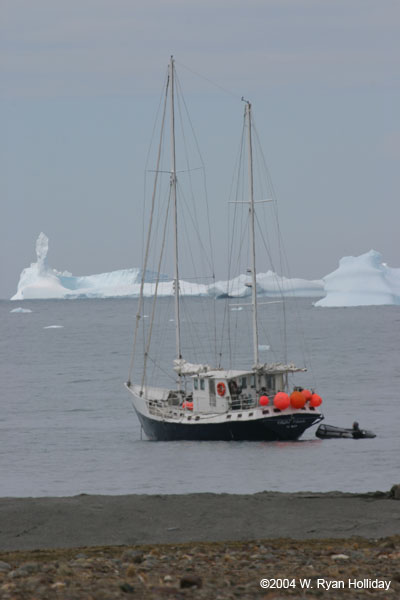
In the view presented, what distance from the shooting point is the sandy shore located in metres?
15.9

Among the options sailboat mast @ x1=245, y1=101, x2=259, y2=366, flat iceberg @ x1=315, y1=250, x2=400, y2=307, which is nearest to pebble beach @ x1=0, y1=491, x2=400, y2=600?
sailboat mast @ x1=245, y1=101, x2=259, y2=366

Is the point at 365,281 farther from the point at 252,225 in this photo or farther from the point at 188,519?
the point at 188,519

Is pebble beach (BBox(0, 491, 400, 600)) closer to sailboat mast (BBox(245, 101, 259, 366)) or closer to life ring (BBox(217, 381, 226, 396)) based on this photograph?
life ring (BBox(217, 381, 226, 396))

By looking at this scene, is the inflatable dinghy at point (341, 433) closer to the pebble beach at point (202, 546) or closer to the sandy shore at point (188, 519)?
the pebble beach at point (202, 546)

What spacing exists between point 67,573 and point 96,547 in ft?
12.1

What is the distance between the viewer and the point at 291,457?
33.5 metres

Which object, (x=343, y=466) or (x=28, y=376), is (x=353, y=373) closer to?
(x=28, y=376)

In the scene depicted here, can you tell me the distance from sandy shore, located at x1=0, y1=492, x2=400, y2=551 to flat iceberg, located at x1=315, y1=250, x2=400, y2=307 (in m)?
128

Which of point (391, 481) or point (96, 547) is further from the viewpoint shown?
point (391, 481)

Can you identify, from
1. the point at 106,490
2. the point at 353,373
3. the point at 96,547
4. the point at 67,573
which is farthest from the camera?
the point at 353,373

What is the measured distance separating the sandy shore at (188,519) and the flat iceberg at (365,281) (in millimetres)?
128091

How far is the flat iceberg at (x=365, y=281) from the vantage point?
147375mm

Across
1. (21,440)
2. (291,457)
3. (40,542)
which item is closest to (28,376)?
(21,440)

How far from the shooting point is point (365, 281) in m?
151
